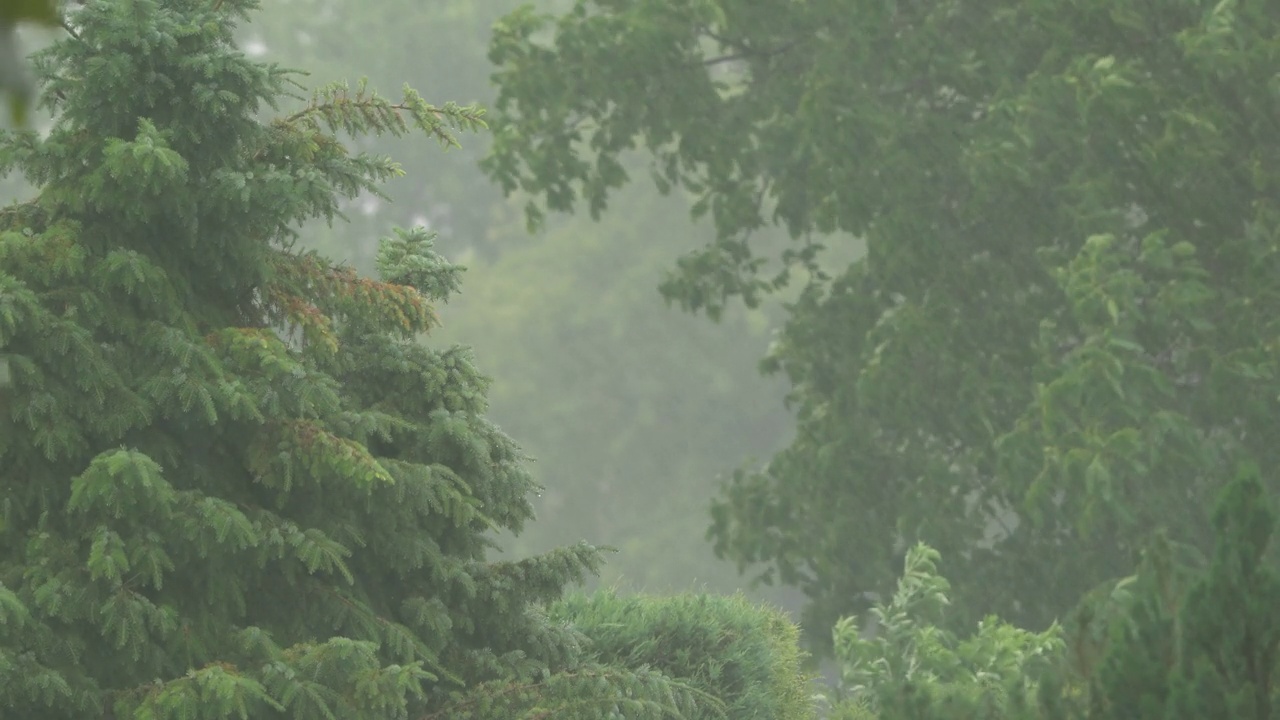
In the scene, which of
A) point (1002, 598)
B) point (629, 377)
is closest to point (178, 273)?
point (1002, 598)

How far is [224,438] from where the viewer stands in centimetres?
698

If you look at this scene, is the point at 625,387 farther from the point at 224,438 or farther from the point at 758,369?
the point at 224,438

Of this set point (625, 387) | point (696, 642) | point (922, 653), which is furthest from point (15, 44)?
point (625, 387)

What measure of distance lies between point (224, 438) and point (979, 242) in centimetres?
1078

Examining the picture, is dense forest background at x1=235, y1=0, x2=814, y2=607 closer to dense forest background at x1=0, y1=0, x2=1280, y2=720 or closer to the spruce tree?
dense forest background at x1=0, y1=0, x2=1280, y2=720

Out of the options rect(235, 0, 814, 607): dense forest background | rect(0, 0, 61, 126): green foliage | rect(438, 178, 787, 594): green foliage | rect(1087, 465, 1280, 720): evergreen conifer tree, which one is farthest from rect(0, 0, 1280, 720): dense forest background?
rect(438, 178, 787, 594): green foliage

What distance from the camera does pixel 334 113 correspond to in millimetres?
7371

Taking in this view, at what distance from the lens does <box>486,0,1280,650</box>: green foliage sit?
537 inches

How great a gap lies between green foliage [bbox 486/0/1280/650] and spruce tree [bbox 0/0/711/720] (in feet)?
22.5

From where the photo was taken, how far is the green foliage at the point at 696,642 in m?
9.57

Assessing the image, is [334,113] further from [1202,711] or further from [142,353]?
[1202,711]

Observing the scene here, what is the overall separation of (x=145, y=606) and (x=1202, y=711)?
3.56 metres

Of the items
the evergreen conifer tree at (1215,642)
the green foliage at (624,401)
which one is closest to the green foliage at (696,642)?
the evergreen conifer tree at (1215,642)

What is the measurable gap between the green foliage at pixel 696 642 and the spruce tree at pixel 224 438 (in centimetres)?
188
